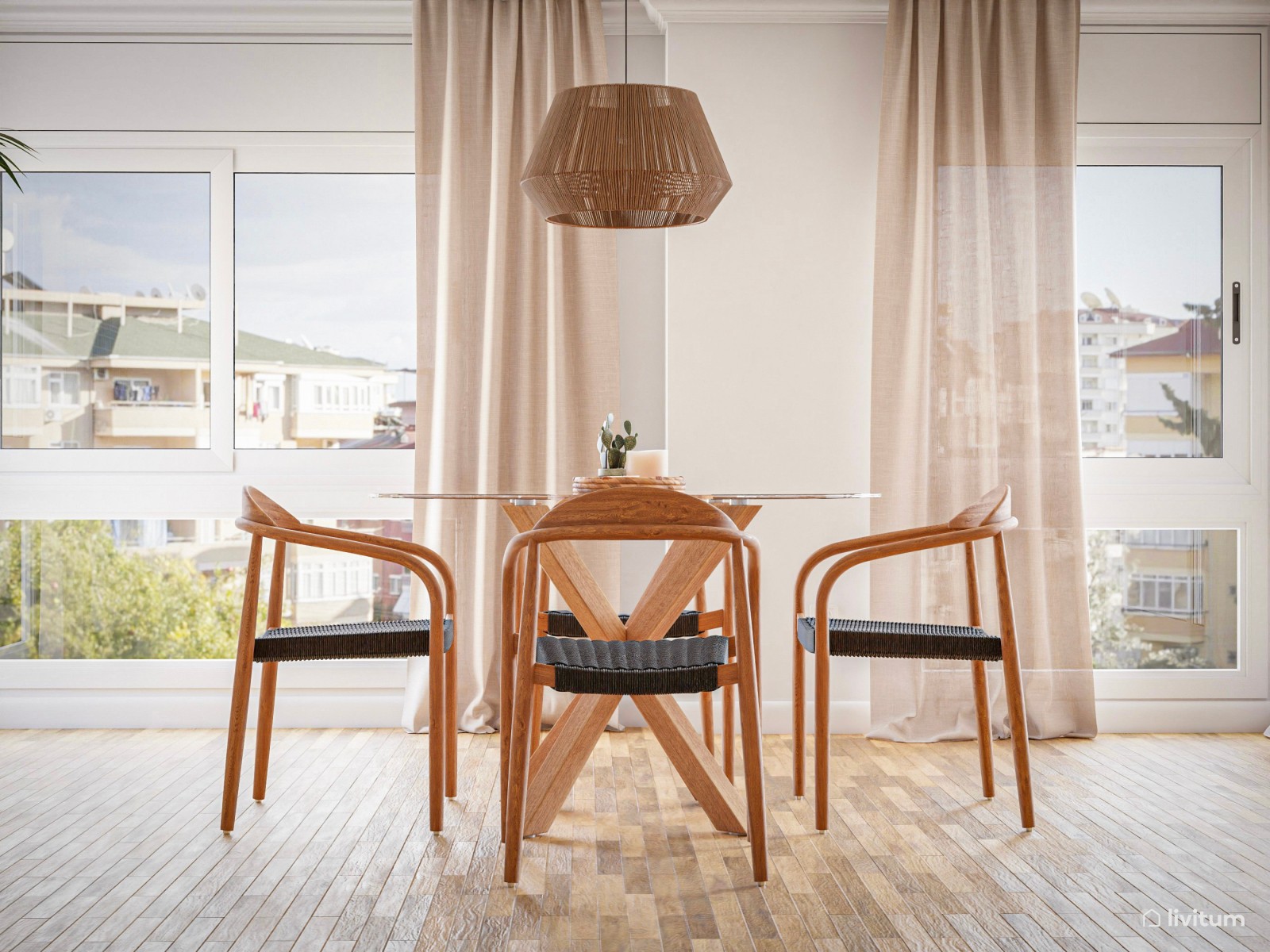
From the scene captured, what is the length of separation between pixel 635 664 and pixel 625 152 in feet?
3.76

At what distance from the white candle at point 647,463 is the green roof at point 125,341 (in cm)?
170

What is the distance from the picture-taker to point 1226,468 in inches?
141

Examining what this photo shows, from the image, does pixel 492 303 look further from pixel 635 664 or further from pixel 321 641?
pixel 635 664

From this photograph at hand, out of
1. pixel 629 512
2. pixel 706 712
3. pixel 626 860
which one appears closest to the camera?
pixel 629 512

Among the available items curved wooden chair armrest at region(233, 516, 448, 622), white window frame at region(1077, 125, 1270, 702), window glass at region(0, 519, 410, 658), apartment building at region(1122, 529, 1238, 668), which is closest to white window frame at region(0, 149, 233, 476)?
window glass at region(0, 519, 410, 658)

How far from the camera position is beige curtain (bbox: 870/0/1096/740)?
3.36 metres

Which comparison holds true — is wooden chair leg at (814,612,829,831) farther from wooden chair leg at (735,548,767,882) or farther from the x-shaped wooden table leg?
wooden chair leg at (735,548,767,882)

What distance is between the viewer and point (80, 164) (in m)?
3.59

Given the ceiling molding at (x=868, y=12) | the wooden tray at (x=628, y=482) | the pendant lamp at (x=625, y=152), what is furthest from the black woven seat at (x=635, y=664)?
the ceiling molding at (x=868, y=12)

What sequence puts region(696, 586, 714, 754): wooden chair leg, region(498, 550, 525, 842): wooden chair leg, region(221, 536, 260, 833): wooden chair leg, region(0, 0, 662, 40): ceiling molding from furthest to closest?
region(0, 0, 662, 40): ceiling molding, region(696, 586, 714, 754): wooden chair leg, region(221, 536, 260, 833): wooden chair leg, region(498, 550, 525, 842): wooden chair leg

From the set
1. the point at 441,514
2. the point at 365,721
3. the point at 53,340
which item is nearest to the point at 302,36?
the point at 53,340

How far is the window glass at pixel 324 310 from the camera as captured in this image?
3.64 m

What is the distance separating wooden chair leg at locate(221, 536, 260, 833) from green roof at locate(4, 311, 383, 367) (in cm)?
142

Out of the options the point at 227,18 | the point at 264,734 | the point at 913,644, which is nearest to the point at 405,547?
the point at 264,734
